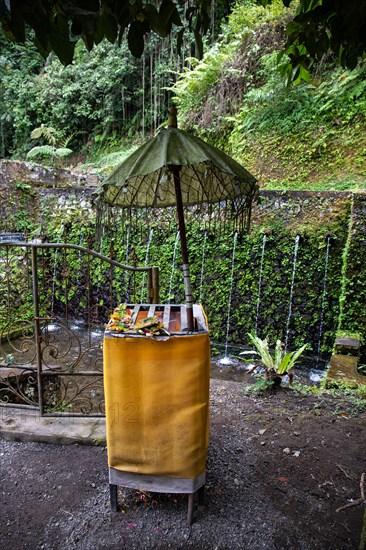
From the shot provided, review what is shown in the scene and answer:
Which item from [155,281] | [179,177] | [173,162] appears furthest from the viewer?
[155,281]

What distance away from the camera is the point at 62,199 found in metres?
10.0

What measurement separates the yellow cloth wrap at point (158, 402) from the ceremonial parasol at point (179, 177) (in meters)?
0.29

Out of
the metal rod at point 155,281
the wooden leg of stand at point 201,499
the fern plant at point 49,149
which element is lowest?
the wooden leg of stand at point 201,499

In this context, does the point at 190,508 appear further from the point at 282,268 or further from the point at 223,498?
the point at 282,268

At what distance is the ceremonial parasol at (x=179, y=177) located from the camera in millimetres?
2049

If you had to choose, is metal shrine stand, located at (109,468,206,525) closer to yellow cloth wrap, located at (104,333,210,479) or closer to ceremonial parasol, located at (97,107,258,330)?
yellow cloth wrap, located at (104,333,210,479)

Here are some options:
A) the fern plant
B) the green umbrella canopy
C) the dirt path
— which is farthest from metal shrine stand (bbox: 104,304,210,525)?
the fern plant

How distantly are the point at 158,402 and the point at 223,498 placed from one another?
917 mm

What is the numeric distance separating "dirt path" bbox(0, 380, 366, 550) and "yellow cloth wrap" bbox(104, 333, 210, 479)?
348 millimetres

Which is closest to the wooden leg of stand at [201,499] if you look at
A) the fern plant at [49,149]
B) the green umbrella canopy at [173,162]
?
the green umbrella canopy at [173,162]

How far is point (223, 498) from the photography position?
2.54 m

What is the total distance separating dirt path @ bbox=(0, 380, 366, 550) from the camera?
7.30ft

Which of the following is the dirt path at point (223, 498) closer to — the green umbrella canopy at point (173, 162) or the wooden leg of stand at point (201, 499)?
the wooden leg of stand at point (201, 499)

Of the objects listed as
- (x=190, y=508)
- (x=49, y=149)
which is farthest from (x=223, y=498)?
(x=49, y=149)
